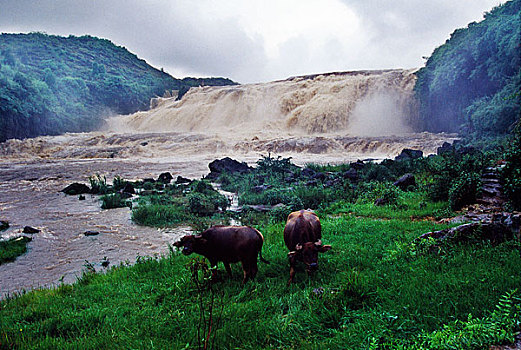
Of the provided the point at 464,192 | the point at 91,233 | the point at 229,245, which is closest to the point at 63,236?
the point at 91,233

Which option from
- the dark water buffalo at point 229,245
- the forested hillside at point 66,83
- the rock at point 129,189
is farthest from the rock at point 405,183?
the forested hillside at point 66,83

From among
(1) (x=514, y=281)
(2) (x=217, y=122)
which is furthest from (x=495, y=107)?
(2) (x=217, y=122)

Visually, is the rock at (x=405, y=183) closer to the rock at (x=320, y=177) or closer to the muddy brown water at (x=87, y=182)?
the rock at (x=320, y=177)

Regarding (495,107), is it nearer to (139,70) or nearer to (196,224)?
(196,224)

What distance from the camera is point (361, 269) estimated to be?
501 centimetres

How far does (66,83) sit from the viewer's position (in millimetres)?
71000

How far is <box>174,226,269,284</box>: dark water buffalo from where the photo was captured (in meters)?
4.71

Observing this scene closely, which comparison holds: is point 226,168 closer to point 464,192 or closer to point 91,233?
point 91,233

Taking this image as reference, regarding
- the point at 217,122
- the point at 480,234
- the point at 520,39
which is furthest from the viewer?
the point at 217,122

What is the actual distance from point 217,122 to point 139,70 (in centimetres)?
8162

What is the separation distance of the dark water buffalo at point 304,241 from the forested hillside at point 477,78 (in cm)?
2058

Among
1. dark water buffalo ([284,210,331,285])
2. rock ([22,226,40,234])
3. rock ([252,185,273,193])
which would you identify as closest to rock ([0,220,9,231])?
rock ([22,226,40,234])

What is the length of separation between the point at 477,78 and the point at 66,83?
2908 inches

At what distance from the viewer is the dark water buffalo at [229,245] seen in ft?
15.4
